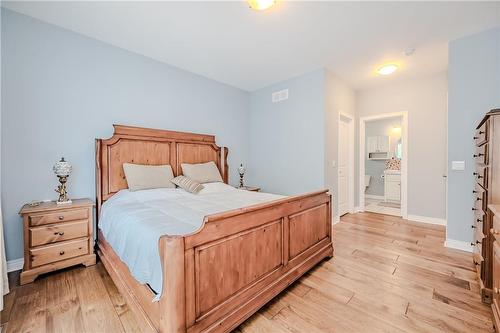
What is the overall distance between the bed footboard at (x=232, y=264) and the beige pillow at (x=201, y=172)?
1708 mm

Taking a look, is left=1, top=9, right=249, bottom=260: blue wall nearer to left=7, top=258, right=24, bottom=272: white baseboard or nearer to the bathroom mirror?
left=7, top=258, right=24, bottom=272: white baseboard

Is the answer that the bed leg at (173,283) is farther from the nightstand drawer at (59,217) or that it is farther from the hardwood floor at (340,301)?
the nightstand drawer at (59,217)

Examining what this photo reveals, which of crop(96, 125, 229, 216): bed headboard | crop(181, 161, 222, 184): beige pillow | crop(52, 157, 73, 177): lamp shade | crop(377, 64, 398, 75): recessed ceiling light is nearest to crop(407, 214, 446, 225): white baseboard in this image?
crop(377, 64, 398, 75): recessed ceiling light

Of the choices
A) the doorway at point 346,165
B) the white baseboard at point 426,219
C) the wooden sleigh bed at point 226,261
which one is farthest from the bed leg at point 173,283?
the white baseboard at point 426,219

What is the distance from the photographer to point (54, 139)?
7.89ft

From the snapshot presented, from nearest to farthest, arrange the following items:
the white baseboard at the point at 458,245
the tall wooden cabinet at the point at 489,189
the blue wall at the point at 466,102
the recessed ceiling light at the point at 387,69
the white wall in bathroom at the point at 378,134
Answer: the tall wooden cabinet at the point at 489,189, the blue wall at the point at 466,102, the white baseboard at the point at 458,245, the recessed ceiling light at the point at 387,69, the white wall in bathroom at the point at 378,134

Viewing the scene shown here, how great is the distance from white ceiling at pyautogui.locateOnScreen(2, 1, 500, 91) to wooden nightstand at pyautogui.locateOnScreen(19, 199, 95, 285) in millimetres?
2018

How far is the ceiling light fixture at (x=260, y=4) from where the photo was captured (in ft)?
6.44

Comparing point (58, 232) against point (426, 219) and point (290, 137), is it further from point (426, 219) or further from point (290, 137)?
point (426, 219)

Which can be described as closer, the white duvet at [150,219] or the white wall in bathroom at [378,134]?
the white duvet at [150,219]

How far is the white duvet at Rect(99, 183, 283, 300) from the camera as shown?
1326 millimetres

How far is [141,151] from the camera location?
9.68 feet

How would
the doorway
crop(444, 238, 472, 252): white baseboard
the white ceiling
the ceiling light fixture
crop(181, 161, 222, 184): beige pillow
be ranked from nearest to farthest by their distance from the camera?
the ceiling light fixture, the white ceiling, crop(444, 238, 472, 252): white baseboard, crop(181, 161, 222, 184): beige pillow, the doorway

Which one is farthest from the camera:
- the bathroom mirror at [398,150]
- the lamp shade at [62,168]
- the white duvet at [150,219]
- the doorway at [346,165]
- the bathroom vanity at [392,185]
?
the bathroom mirror at [398,150]
